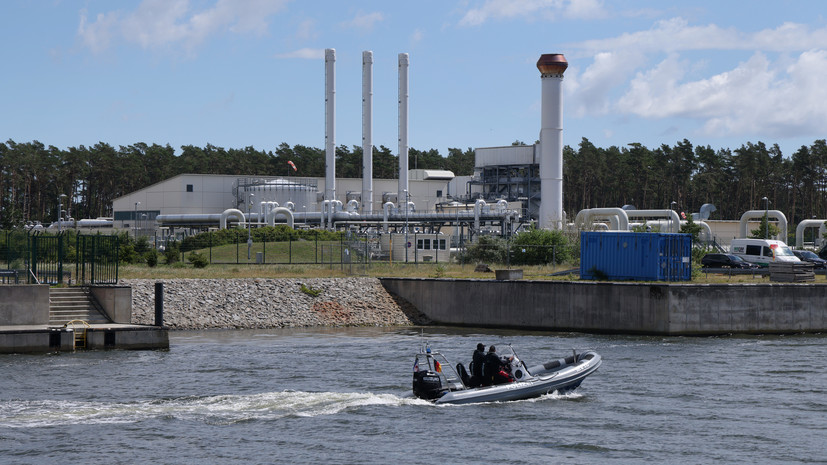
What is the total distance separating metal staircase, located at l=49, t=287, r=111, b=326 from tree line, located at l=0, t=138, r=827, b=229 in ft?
317

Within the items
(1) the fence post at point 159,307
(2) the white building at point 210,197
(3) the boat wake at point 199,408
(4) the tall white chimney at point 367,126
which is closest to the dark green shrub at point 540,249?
(1) the fence post at point 159,307

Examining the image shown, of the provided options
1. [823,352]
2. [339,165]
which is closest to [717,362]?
[823,352]

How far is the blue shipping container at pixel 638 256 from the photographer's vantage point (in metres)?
47.2

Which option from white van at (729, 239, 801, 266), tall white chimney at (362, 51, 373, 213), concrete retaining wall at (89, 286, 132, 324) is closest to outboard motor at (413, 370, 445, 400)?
concrete retaining wall at (89, 286, 132, 324)

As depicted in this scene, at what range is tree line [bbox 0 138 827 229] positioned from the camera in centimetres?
13412

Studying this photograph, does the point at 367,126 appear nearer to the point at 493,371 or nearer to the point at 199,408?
the point at 493,371

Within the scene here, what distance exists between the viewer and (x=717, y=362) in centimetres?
3553

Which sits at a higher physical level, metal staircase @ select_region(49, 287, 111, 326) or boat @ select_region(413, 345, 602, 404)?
metal staircase @ select_region(49, 287, 111, 326)

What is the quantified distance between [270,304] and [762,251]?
1224 inches

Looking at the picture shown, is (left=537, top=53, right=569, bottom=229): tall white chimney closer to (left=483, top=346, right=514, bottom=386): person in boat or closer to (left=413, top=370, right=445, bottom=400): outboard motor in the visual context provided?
(left=483, top=346, right=514, bottom=386): person in boat

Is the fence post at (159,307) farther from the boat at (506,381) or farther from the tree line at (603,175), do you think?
the tree line at (603,175)

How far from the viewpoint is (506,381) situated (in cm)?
2783

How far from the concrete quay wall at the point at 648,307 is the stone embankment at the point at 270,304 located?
4597 millimetres

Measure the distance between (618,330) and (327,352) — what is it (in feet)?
48.8
